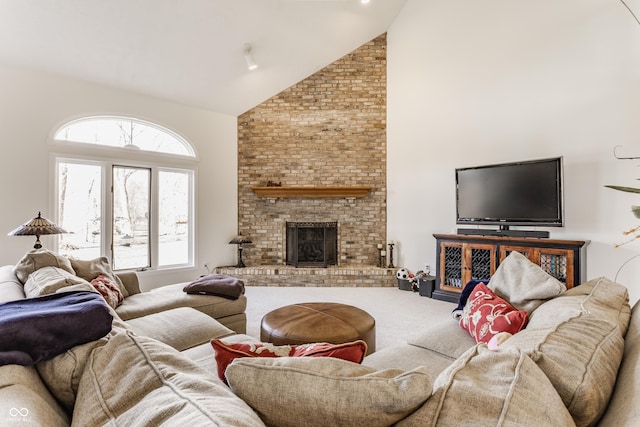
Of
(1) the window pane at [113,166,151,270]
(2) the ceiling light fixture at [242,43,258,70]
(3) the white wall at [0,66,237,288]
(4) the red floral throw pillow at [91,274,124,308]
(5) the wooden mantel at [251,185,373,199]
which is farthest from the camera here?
(5) the wooden mantel at [251,185,373,199]

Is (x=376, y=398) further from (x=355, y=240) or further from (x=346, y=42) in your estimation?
(x=346, y=42)

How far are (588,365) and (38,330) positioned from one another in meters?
1.42

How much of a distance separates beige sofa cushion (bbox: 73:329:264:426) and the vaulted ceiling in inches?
147

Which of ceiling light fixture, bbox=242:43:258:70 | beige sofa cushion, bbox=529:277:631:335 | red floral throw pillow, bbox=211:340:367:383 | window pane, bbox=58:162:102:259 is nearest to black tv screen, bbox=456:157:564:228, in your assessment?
beige sofa cushion, bbox=529:277:631:335

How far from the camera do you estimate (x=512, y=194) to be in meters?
3.76

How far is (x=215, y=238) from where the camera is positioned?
550 centimetres

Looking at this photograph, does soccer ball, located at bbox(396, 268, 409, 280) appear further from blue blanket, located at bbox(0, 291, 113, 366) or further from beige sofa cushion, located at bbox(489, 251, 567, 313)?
blue blanket, located at bbox(0, 291, 113, 366)

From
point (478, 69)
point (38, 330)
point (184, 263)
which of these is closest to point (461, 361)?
point (38, 330)

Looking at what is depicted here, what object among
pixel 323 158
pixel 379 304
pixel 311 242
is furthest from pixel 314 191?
pixel 379 304

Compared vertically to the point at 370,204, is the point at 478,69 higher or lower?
higher

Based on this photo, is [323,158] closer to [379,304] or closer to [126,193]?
[379,304]

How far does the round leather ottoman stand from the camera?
212cm

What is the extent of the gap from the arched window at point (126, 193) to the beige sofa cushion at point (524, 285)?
459cm

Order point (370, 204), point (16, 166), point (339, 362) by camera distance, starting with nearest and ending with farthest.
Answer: point (339, 362), point (16, 166), point (370, 204)
